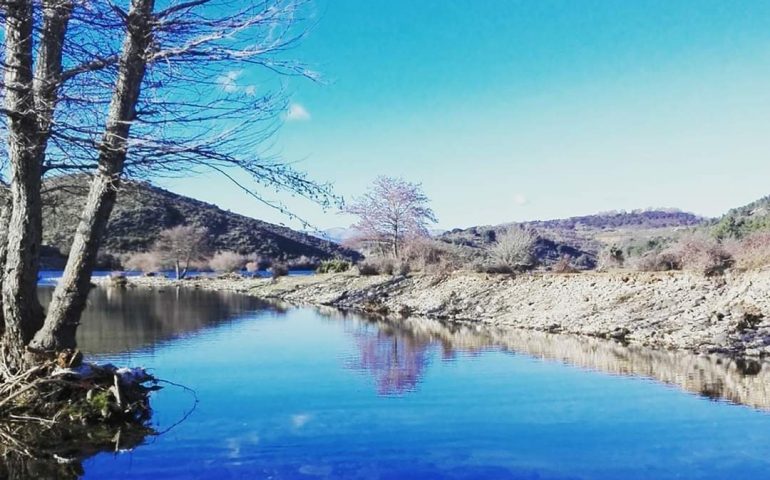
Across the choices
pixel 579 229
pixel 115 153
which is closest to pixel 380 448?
pixel 115 153

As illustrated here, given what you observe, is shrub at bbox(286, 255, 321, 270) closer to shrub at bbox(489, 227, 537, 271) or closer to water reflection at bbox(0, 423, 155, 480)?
shrub at bbox(489, 227, 537, 271)

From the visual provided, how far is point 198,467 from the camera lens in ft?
19.4

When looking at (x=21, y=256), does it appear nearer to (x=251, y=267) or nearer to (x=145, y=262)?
(x=251, y=267)

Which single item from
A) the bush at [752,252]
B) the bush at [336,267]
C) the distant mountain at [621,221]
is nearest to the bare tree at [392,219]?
the bush at [336,267]

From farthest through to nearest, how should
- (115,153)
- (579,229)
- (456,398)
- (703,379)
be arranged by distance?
(579,229), (703,379), (456,398), (115,153)

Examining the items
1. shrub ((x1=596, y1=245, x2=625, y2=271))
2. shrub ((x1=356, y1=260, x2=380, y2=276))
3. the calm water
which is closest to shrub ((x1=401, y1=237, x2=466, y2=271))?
shrub ((x1=356, y1=260, x2=380, y2=276))

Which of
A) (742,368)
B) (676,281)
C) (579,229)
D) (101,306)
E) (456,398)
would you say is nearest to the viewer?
(456,398)

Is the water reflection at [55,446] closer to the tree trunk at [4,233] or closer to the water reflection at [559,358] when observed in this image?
the tree trunk at [4,233]

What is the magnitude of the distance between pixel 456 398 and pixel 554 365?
359 centimetres

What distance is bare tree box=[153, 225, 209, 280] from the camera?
180 ft

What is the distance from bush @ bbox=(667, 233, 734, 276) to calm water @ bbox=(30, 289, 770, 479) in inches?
182

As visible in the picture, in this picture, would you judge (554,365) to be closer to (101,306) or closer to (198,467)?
(198,467)

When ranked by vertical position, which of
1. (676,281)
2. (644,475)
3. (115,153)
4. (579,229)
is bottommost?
(644,475)

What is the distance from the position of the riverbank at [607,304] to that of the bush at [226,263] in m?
31.7
